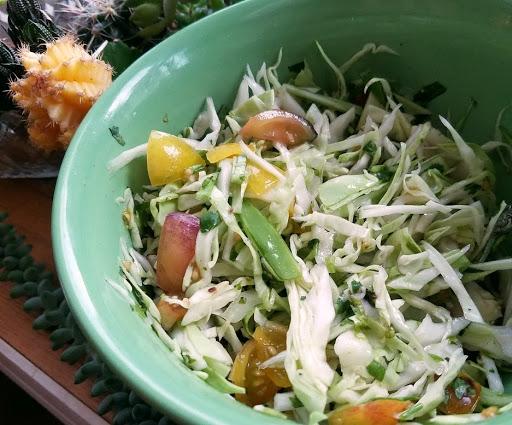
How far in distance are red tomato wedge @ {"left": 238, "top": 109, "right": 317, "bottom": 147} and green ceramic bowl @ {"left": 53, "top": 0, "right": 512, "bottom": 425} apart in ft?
0.30

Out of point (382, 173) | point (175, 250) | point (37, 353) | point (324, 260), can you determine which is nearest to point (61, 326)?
point (37, 353)

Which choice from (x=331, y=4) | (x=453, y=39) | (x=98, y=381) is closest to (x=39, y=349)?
(x=98, y=381)

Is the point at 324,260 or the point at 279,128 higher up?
the point at 279,128

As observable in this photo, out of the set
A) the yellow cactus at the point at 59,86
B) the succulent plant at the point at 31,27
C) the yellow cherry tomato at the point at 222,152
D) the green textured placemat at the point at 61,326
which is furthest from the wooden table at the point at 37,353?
the yellow cherry tomato at the point at 222,152

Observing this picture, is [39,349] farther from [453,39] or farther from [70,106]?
[453,39]

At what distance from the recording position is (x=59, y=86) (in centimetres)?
95

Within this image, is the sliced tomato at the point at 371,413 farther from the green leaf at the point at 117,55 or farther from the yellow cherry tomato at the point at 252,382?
the green leaf at the point at 117,55

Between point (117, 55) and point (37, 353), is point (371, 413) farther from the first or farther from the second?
point (117, 55)

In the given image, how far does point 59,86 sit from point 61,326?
Answer: 0.39 meters

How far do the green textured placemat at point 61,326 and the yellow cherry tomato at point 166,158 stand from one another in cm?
29

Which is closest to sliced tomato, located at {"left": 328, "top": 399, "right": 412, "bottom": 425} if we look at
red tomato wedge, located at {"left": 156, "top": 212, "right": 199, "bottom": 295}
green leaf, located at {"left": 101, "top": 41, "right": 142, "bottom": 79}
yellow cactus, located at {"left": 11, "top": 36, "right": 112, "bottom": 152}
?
red tomato wedge, located at {"left": 156, "top": 212, "right": 199, "bottom": 295}

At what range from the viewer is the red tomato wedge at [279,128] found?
2.96ft

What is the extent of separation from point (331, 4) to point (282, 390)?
587 mm

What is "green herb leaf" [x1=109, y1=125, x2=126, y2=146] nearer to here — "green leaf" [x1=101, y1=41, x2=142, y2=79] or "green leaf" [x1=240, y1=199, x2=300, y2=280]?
"green leaf" [x1=240, y1=199, x2=300, y2=280]
